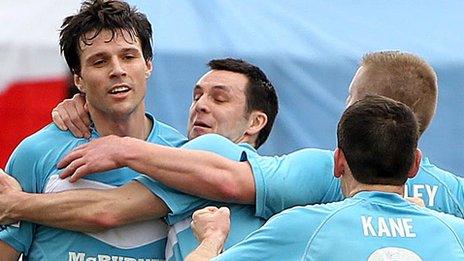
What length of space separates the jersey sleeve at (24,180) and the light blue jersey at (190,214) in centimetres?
36

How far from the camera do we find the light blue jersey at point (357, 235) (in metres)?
3.04

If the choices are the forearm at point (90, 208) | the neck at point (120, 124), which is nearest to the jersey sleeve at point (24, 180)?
the forearm at point (90, 208)

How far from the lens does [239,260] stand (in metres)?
3.12

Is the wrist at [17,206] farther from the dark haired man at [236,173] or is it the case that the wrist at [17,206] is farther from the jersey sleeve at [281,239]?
the jersey sleeve at [281,239]

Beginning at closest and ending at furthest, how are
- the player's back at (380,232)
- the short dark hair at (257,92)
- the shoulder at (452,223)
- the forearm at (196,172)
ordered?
the player's back at (380,232) < the shoulder at (452,223) < the forearm at (196,172) < the short dark hair at (257,92)

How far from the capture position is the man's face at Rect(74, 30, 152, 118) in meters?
3.76

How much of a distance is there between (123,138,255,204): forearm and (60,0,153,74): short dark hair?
0.48 m

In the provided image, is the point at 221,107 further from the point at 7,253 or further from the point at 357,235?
the point at 357,235

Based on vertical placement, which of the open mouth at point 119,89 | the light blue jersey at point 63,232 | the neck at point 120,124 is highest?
the open mouth at point 119,89

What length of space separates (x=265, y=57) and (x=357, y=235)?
281 cm

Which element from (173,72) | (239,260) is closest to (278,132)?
(173,72)

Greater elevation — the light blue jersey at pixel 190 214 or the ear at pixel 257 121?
the ear at pixel 257 121

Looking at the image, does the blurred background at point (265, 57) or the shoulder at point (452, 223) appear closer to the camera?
the shoulder at point (452, 223)

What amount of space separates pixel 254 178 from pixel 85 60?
714 millimetres
